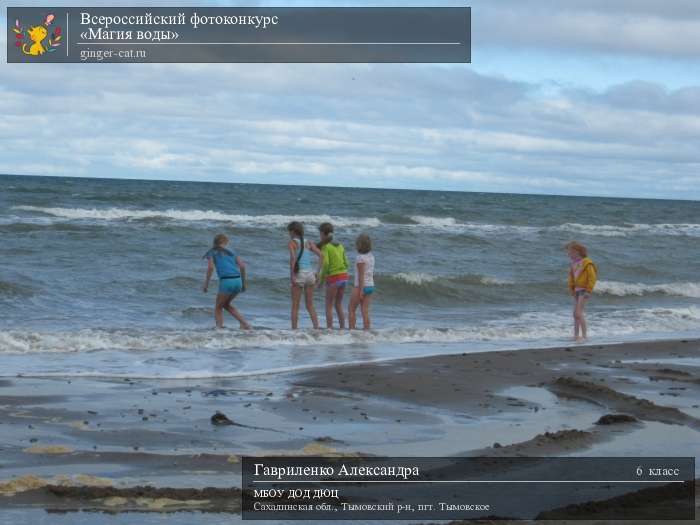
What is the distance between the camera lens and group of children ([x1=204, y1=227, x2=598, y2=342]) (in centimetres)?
1408

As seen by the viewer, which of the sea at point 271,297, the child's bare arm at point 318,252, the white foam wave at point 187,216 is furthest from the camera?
the white foam wave at point 187,216

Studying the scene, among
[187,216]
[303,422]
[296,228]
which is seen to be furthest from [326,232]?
[187,216]

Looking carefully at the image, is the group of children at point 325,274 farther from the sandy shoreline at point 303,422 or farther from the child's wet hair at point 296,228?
the sandy shoreline at point 303,422

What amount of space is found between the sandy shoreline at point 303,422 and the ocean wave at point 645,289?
11014 mm

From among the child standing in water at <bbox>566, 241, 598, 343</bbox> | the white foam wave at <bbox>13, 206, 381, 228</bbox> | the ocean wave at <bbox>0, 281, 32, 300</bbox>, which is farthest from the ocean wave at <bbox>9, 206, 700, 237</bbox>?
the child standing in water at <bbox>566, 241, 598, 343</bbox>

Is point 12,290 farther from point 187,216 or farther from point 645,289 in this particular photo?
point 187,216

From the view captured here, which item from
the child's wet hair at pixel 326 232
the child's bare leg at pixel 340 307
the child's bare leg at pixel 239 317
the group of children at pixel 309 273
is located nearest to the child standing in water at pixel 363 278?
the group of children at pixel 309 273

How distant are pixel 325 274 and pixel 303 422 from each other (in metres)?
6.92

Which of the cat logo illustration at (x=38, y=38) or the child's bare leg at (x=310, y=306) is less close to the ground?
the cat logo illustration at (x=38, y=38)

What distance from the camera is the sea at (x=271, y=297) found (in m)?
11.6

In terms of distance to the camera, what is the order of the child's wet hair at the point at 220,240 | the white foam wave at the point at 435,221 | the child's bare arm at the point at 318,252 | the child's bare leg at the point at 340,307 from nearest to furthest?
the child's wet hair at the point at 220,240
the child's bare arm at the point at 318,252
the child's bare leg at the point at 340,307
the white foam wave at the point at 435,221

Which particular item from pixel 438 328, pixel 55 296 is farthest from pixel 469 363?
pixel 55 296

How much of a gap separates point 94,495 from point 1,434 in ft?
5.70

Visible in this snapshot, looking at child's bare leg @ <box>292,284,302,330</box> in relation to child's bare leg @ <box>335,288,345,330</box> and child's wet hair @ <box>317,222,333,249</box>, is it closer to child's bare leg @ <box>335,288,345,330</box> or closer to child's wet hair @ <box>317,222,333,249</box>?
child's bare leg @ <box>335,288,345,330</box>
